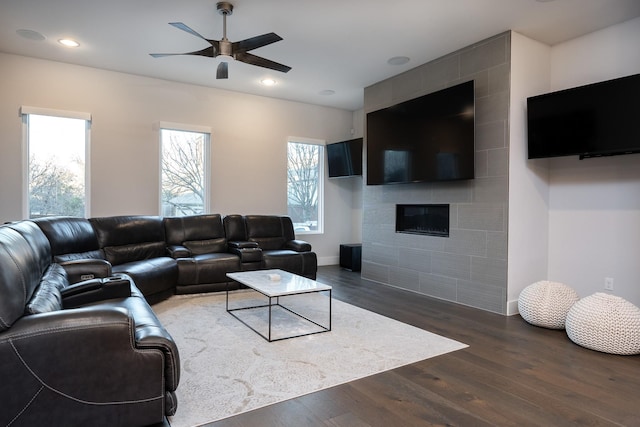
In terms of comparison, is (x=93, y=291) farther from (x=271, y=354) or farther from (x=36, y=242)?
(x=271, y=354)

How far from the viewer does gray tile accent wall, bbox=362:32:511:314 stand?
3.89 meters

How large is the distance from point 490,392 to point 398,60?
383 centimetres

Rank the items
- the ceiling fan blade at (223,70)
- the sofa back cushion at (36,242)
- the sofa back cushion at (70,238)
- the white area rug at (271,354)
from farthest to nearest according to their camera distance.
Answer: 1. the ceiling fan blade at (223,70)
2. the sofa back cushion at (70,238)
3. the sofa back cushion at (36,242)
4. the white area rug at (271,354)

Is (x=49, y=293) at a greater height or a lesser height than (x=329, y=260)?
greater

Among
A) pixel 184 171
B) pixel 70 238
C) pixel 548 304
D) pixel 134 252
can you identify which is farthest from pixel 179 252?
pixel 548 304

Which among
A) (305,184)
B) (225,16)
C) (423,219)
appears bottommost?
(423,219)

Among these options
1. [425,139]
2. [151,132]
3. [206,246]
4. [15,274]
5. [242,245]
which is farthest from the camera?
[151,132]

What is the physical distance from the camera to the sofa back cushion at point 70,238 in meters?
3.50

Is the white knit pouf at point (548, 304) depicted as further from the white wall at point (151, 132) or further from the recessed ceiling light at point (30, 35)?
the recessed ceiling light at point (30, 35)

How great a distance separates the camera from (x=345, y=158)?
6.55 meters

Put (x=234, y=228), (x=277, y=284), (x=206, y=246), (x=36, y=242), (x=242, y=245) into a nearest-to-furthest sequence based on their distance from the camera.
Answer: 1. (x=36, y=242)
2. (x=277, y=284)
3. (x=242, y=245)
4. (x=206, y=246)
5. (x=234, y=228)

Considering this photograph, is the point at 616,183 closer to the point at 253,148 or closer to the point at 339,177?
the point at 339,177

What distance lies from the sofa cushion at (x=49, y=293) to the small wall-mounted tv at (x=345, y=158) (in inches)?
177

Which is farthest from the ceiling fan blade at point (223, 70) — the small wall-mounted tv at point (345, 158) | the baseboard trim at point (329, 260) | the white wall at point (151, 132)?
the baseboard trim at point (329, 260)
